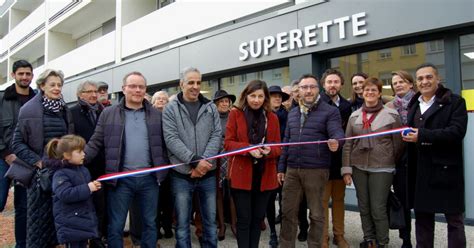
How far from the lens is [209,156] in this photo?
3.55 m

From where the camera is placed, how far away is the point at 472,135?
5.15 meters

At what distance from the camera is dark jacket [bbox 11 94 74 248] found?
11.4 feet

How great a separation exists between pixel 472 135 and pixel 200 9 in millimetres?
6642

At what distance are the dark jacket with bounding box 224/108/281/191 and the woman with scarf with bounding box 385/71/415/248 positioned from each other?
1445mm

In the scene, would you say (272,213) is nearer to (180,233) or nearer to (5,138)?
(180,233)

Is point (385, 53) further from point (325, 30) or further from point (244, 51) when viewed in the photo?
point (244, 51)

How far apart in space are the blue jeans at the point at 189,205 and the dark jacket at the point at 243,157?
0.30m

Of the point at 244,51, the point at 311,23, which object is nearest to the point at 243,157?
the point at 311,23

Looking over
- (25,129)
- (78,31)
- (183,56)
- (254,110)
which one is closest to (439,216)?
(254,110)

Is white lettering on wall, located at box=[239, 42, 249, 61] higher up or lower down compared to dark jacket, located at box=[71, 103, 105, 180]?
higher up

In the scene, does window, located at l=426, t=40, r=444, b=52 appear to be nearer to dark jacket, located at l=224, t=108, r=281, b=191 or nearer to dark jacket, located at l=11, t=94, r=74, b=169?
dark jacket, located at l=224, t=108, r=281, b=191

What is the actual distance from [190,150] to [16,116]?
206 cm

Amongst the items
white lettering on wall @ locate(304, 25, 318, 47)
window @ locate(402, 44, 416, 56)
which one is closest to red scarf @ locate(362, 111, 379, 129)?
window @ locate(402, 44, 416, 56)

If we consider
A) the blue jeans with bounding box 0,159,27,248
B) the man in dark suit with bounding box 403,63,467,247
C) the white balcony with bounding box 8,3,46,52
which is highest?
the white balcony with bounding box 8,3,46,52
